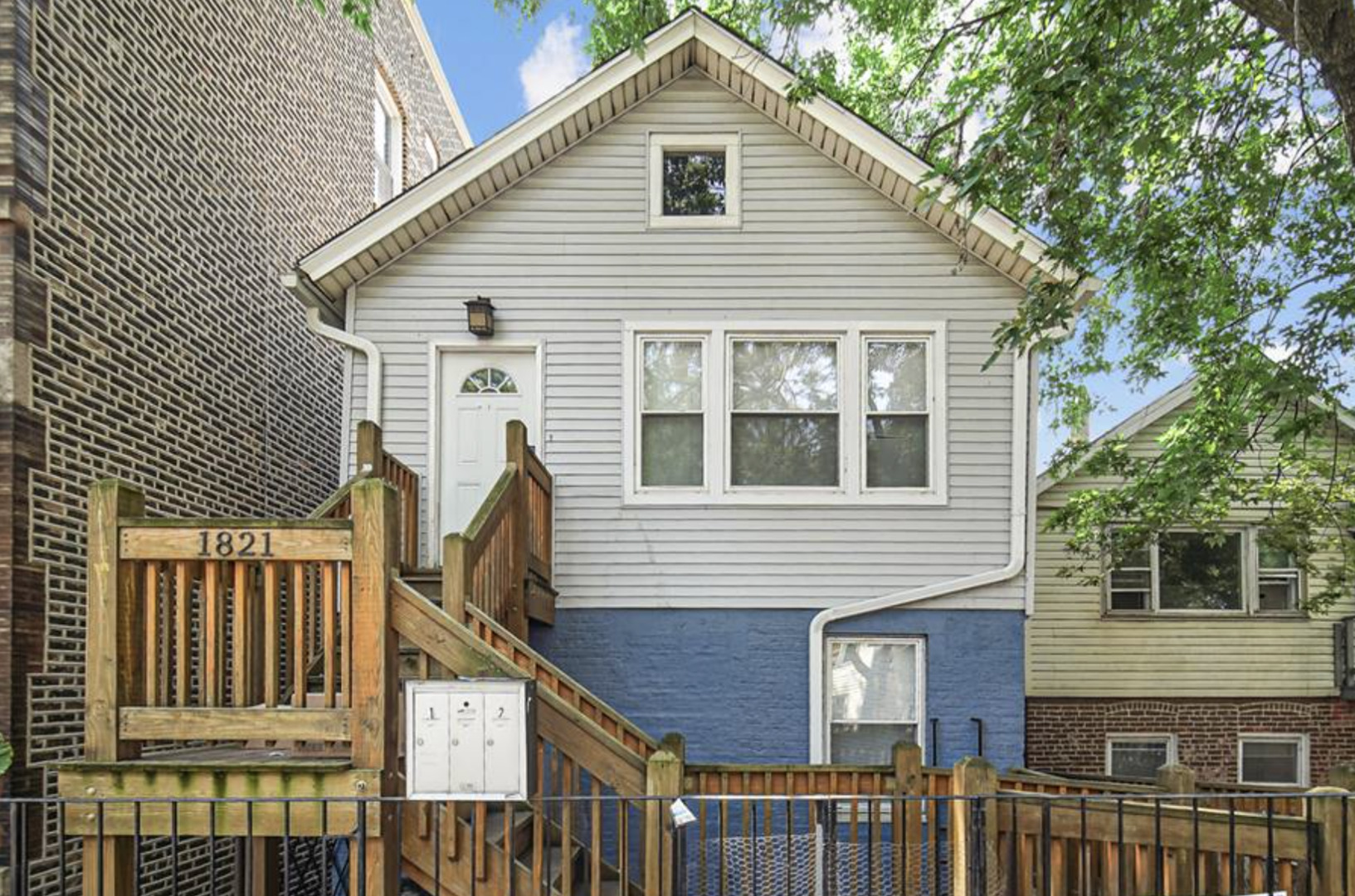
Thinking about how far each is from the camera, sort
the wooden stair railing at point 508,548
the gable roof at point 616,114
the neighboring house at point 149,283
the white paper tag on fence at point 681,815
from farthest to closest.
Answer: the gable roof at point 616,114, the neighboring house at point 149,283, the wooden stair railing at point 508,548, the white paper tag on fence at point 681,815

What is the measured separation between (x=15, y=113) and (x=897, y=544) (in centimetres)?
710

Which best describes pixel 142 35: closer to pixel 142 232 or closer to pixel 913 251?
pixel 142 232

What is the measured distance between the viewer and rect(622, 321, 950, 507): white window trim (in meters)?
7.62

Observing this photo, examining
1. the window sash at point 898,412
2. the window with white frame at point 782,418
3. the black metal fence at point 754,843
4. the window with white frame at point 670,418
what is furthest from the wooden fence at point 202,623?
the window sash at point 898,412

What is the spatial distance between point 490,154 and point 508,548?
354 centimetres

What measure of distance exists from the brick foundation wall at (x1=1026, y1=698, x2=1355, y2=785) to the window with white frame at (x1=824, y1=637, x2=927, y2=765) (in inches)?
163

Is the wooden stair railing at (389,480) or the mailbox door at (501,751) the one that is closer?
the mailbox door at (501,751)

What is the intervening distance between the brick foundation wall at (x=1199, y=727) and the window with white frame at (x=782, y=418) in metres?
5.40

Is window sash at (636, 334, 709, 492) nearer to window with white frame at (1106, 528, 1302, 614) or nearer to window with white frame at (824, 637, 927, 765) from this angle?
window with white frame at (824, 637, 927, 765)

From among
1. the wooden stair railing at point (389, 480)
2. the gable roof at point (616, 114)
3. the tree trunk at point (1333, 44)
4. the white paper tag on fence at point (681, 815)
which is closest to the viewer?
the white paper tag on fence at point (681, 815)

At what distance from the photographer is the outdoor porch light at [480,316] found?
755cm

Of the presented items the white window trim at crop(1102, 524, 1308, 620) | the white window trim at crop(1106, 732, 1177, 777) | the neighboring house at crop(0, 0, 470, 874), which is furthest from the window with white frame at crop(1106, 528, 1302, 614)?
the neighboring house at crop(0, 0, 470, 874)

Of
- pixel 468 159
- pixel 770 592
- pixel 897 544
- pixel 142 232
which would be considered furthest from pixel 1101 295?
pixel 142 232

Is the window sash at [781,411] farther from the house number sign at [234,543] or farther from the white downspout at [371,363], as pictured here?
the house number sign at [234,543]
